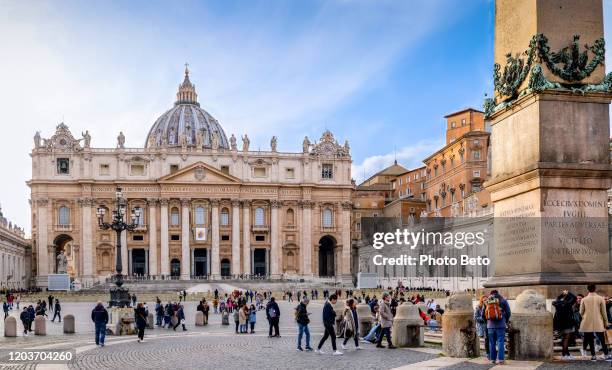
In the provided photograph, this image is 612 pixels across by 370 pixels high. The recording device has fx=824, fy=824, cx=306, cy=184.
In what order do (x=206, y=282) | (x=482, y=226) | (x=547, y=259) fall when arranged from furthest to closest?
(x=206, y=282) → (x=482, y=226) → (x=547, y=259)

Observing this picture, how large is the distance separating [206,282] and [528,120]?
77.5 m

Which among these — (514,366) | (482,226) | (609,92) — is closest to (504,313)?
(514,366)

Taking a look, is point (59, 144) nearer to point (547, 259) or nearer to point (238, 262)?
point (238, 262)

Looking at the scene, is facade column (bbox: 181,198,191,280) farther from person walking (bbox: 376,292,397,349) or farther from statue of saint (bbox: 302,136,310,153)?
person walking (bbox: 376,292,397,349)

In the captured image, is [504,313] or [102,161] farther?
[102,161]

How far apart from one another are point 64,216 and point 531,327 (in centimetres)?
9248

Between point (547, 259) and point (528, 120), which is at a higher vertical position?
point (528, 120)

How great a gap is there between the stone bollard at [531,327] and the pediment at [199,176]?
291ft

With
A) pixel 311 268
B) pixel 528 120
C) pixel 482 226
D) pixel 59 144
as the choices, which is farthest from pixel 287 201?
pixel 528 120

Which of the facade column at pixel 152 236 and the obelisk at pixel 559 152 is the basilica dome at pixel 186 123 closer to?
the facade column at pixel 152 236

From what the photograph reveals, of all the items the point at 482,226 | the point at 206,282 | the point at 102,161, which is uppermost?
the point at 102,161

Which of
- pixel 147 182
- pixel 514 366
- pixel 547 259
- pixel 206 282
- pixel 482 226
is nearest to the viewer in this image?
pixel 514 366

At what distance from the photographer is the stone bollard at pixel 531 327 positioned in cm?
1142

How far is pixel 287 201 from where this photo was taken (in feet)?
337
